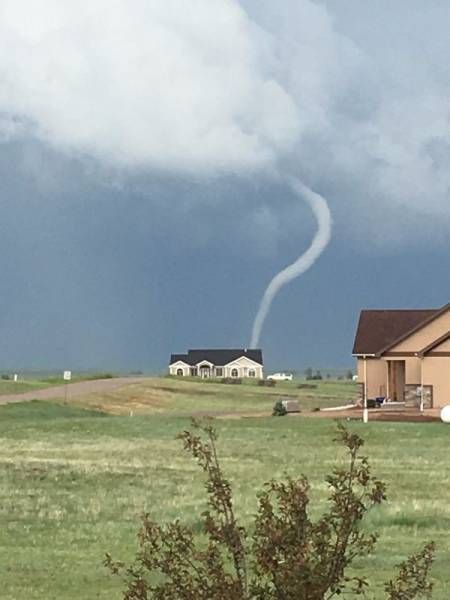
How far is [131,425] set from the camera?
1679 inches

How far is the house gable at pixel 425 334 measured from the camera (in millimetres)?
52719

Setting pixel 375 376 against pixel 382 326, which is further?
pixel 382 326

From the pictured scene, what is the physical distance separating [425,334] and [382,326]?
664cm

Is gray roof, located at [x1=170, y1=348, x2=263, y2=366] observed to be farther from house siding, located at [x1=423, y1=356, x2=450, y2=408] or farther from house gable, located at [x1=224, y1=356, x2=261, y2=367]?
house siding, located at [x1=423, y1=356, x2=450, y2=408]

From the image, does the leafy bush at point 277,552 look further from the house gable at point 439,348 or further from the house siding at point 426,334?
the house siding at point 426,334

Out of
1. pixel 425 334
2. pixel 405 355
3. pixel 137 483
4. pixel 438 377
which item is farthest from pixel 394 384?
pixel 137 483

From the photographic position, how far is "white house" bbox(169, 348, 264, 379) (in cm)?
14162

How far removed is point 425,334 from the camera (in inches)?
2082

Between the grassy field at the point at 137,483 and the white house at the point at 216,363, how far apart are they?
93581mm

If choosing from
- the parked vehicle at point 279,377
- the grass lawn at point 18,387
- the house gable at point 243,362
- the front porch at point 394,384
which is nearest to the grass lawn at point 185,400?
the grass lawn at point 18,387

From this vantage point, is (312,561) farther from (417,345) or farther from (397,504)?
(417,345)

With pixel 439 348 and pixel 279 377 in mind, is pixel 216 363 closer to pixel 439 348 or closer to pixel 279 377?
pixel 279 377

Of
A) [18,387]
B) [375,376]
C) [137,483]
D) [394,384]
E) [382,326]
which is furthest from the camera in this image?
[18,387]

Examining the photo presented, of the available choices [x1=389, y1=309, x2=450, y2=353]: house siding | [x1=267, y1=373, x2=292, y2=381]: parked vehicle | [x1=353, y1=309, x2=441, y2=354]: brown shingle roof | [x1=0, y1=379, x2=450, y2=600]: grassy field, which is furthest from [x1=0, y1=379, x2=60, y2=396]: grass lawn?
[x1=267, y1=373, x2=292, y2=381]: parked vehicle
